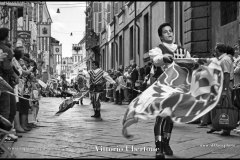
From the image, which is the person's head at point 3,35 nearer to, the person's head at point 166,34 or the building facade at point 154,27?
the person's head at point 166,34

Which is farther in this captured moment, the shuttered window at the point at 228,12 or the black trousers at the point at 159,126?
the shuttered window at the point at 228,12

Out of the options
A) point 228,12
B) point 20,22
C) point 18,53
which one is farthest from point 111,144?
point 20,22

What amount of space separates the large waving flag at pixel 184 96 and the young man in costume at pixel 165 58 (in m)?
0.26

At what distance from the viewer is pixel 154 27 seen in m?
18.4

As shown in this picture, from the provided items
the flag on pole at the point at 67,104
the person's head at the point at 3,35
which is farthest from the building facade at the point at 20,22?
the flag on pole at the point at 67,104

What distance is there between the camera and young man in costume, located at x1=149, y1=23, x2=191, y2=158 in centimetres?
468

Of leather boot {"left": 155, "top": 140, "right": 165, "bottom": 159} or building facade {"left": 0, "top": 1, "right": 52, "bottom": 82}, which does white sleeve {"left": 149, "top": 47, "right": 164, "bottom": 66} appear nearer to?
leather boot {"left": 155, "top": 140, "right": 165, "bottom": 159}

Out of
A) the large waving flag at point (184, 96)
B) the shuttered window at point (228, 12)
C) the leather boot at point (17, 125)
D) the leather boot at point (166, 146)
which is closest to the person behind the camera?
the large waving flag at point (184, 96)

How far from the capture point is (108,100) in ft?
76.0

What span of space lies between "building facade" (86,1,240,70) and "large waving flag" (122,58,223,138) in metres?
0.87

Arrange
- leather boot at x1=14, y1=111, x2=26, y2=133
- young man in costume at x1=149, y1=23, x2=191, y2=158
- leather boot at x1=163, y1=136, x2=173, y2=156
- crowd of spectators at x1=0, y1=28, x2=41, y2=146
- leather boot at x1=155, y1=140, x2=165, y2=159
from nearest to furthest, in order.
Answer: leather boot at x1=155, y1=140, x2=165, y2=159
young man in costume at x1=149, y1=23, x2=191, y2=158
leather boot at x1=163, y1=136, x2=173, y2=156
crowd of spectators at x1=0, y1=28, x2=41, y2=146
leather boot at x1=14, y1=111, x2=26, y2=133

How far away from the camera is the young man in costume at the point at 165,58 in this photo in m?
4.68

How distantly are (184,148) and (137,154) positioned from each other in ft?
2.87

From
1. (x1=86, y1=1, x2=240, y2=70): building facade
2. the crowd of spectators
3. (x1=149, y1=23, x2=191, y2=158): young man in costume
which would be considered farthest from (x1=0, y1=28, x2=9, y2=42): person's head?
(x1=86, y1=1, x2=240, y2=70): building facade
